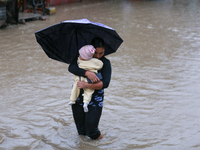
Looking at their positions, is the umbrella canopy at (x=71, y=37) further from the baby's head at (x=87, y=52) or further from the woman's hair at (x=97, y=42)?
the baby's head at (x=87, y=52)

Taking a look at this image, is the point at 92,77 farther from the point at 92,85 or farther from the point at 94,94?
the point at 94,94

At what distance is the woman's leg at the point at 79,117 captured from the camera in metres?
3.10

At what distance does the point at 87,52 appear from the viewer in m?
2.74

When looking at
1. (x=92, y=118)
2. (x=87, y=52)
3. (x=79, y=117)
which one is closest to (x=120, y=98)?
(x=79, y=117)

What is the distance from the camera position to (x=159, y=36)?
8.88 metres

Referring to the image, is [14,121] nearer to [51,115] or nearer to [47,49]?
[51,115]

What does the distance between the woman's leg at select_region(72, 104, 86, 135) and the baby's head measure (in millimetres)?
601

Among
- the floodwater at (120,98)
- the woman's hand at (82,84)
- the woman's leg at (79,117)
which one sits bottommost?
the floodwater at (120,98)

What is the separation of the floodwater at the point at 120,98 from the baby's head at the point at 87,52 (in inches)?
42.8

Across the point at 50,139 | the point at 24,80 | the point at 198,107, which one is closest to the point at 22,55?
the point at 24,80

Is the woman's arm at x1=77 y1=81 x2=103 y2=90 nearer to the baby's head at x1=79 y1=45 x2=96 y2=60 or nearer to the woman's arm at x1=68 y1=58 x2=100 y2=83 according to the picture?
the woman's arm at x1=68 y1=58 x2=100 y2=83

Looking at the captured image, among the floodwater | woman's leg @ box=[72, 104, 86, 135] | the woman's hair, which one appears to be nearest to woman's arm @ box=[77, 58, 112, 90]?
the woman's hair

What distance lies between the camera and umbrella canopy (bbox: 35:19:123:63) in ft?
9.29

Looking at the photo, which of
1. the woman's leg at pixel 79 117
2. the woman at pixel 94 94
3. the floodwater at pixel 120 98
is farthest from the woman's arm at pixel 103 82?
the floodwater at pixel 120 98
